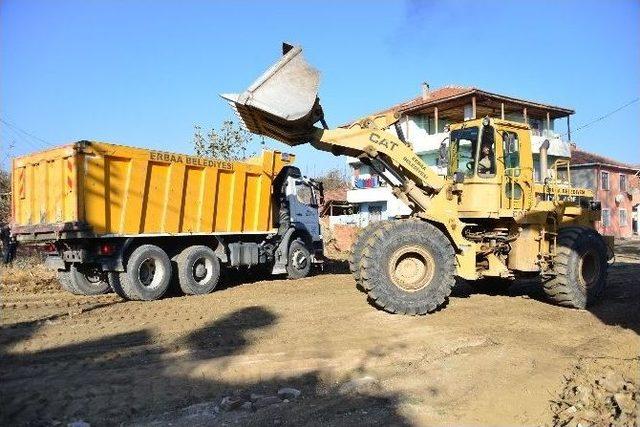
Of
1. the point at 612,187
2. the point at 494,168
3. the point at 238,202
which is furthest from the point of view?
the point at 612,187

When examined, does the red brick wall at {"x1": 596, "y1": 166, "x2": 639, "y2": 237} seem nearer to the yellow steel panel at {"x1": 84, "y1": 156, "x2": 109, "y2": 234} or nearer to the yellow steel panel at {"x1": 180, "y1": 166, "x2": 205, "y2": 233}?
the yellow steel panel at {"x1": 180, "y1": 166, "x2": 205, "y2": 233}

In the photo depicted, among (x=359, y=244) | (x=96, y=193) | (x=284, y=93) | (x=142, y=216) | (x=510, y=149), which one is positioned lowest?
(x=359, y=244)

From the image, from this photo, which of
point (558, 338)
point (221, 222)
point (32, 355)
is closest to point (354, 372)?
point (558, 338)

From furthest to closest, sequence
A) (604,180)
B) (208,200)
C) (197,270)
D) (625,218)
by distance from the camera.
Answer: (625,218)
(604,180)
(208,200)
(197,270)

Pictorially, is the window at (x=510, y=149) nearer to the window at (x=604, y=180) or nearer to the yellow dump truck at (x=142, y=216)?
the yellow dump truck at (x=142, y=216)

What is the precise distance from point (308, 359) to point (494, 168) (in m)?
4.63

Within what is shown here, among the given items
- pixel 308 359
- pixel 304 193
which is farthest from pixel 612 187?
pixel 308 359

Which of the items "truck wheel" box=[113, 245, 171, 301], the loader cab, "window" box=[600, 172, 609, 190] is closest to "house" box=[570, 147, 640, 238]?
"window" box=[600, 172, 609, 190]

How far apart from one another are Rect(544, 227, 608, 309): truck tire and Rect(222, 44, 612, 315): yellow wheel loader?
2 cm

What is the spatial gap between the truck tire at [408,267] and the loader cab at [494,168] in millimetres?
1034

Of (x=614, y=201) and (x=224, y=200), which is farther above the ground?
(x=614, y=201)

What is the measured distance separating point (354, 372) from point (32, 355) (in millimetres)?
3520

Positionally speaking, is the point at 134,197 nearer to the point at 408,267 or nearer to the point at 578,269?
the point at 408,267

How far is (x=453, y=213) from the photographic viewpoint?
8516 millimetres
